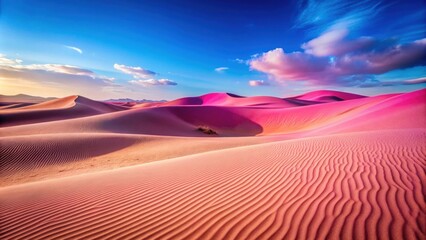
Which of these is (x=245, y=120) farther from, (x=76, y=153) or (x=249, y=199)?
(x=249, y=199)

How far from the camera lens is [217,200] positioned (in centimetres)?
371

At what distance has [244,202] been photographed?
3.54 meters

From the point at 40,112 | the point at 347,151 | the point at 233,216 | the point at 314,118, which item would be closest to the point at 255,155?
the point at 347,151

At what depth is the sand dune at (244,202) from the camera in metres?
2.75

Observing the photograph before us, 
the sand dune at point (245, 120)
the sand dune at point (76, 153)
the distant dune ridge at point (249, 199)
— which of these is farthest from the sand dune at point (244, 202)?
the sand dune at point (245, 120)

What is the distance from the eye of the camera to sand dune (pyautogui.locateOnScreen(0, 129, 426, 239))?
275 cm

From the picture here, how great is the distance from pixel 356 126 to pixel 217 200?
1458 centimetres

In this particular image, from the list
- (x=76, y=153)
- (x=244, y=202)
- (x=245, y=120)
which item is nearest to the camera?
(x=244, y=202)

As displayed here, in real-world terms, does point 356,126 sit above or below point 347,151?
above

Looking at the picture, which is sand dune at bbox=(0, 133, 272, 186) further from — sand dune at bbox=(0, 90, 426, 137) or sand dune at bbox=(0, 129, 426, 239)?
sand dune at bbox=(0, 90, 426, 137)

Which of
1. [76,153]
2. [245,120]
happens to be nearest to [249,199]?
[76,153]

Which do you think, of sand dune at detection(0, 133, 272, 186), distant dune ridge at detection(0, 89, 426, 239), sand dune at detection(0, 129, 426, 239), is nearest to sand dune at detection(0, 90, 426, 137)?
sand dune at detection(0, 133, 272, 186)

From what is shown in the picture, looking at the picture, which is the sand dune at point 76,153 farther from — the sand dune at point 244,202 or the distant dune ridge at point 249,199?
the sand dune at point 244,202

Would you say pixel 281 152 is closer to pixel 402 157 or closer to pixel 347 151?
pixel 347 151
